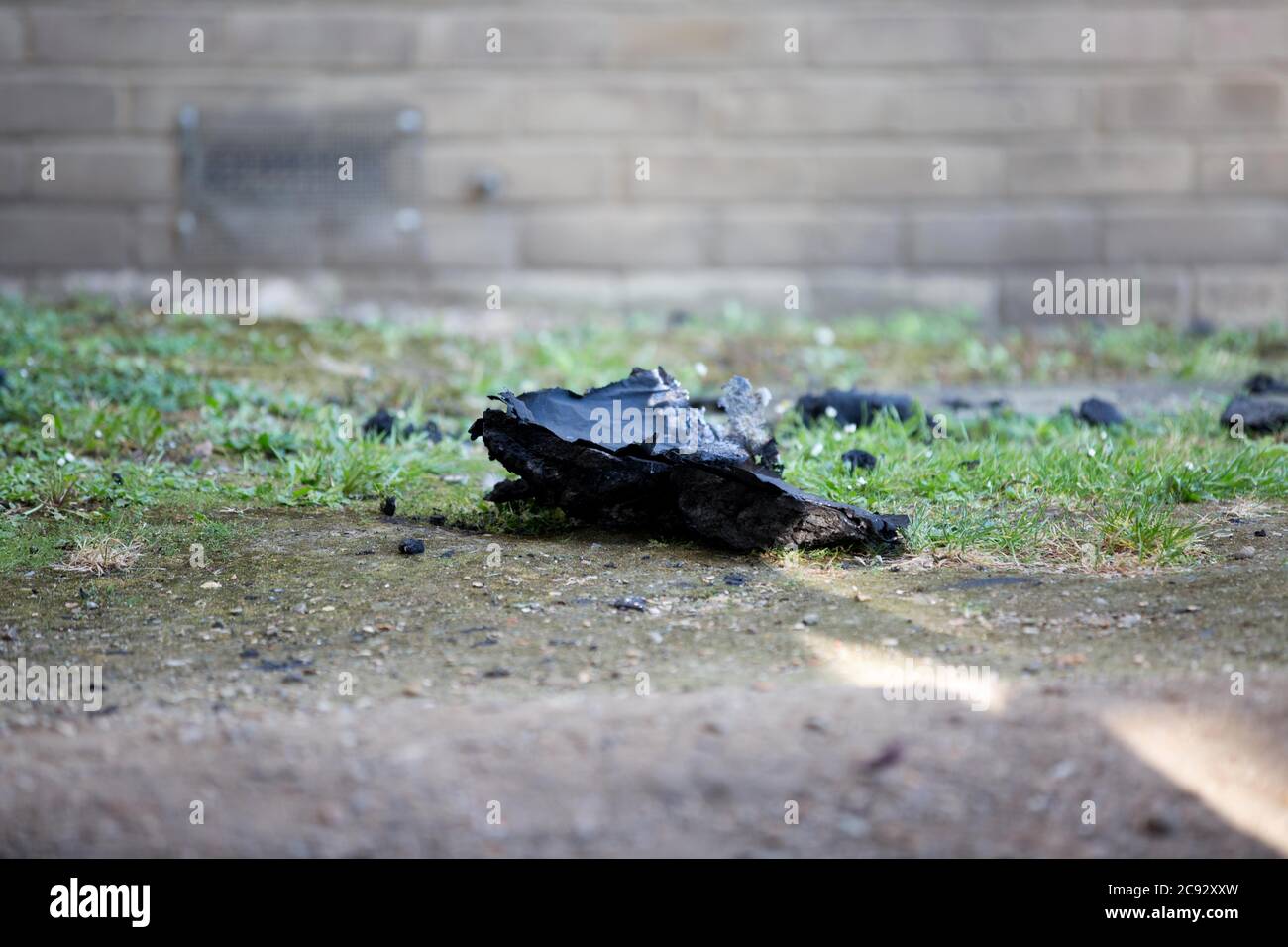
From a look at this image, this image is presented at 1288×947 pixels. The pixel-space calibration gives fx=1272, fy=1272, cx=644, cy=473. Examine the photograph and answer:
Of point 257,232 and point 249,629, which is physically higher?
point 257,232

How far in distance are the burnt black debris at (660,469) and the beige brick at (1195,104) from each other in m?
4.60

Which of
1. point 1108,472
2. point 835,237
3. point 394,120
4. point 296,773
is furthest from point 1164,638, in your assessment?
point 394,120

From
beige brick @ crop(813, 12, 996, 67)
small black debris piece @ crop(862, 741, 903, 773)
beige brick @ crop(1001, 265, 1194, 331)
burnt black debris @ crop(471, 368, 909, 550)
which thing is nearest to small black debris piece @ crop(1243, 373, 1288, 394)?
beige brick @ crop(1001, 265, 1194, 331)

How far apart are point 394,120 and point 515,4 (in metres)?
0.97

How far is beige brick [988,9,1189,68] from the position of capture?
7.38 metres

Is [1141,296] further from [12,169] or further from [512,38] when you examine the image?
[12,169]

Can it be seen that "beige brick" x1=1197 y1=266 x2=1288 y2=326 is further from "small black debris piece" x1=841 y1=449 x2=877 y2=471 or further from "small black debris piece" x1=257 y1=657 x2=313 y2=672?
"small black debris piece" x1=257 y1=657 x2=313 y2=672

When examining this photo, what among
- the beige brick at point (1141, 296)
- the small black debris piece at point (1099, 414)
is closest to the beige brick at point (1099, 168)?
the beige brick at point (1141, 296)

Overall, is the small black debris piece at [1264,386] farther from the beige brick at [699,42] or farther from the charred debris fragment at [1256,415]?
the beige brick at [699,42]

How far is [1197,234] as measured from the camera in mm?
7676

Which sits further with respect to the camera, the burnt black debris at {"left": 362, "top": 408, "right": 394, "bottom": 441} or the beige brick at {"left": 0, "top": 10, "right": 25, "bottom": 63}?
the beige brick at {"left": 0, "top": 10, "right": 25, "bottom": 63}

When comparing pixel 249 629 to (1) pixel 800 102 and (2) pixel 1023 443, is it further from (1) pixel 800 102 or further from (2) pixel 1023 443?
(1) pixel 800 102

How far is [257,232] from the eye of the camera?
24.3 ft

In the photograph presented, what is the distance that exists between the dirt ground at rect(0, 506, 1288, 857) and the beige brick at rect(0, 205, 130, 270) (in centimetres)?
460
